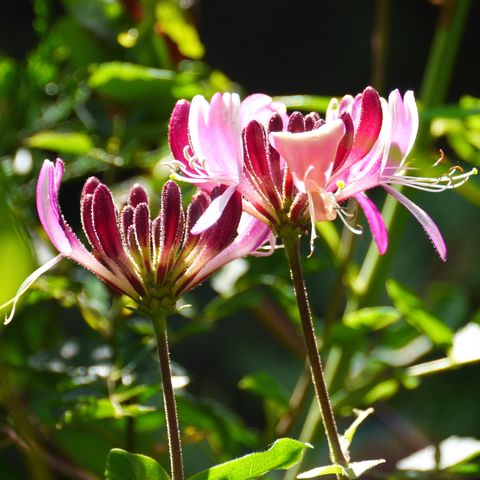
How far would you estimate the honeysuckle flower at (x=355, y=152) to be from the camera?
0.34m

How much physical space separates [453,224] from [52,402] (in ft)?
4.02

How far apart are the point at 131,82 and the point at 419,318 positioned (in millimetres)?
239

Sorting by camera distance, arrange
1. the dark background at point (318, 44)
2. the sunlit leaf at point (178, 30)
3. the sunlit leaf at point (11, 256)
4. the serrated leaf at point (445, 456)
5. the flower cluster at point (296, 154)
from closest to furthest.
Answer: the sunlit leaf at point (11, 256) → the flower cluster at point (296, 154) → the serrated leaf at point (445, 456) → the sunlit leaf at point (178, 30) → the dark background at point (318, 44)

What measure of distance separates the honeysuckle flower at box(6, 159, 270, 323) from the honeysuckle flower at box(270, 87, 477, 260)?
0.03 meters

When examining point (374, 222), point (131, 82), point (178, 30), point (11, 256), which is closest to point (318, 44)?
point (178, 30)

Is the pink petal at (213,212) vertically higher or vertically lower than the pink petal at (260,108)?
lower

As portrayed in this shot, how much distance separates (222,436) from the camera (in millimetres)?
558

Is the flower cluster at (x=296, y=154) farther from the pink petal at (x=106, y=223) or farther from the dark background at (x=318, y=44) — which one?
the dark background at (x=318, y=44)

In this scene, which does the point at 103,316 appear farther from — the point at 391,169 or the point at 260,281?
the point at 391,169

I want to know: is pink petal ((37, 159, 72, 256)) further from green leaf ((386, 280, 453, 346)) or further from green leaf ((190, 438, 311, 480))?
green leaf ((386, 280, 453, 346))

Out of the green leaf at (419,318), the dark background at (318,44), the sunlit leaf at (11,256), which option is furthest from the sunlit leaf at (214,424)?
the dark background at (318,44)

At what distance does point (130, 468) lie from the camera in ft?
1.08

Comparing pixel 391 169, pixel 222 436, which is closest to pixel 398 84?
pixel 222 436

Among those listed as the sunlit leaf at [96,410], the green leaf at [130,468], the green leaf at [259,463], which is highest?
the green leaf at [259,463]
